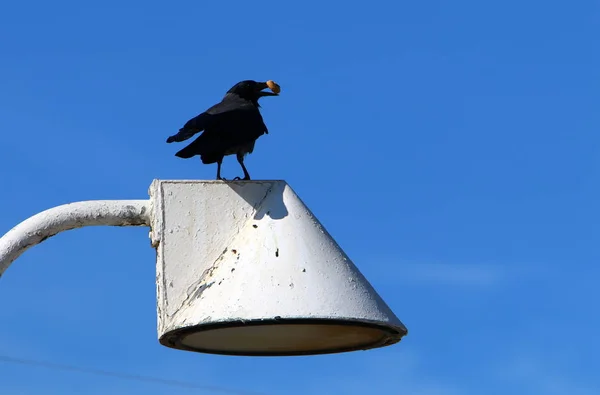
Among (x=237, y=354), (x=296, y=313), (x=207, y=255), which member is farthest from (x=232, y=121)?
(x=296, y=313)

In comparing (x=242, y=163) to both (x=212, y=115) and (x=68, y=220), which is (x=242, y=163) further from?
(x=68, y=220)

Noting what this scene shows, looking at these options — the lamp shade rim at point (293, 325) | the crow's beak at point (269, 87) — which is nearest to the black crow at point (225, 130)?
the crow's beak at point (269, 87)

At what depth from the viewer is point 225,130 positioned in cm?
391

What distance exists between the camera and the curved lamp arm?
2.93 metres

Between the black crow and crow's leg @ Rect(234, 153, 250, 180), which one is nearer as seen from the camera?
the black crow

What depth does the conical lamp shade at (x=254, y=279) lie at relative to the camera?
109 inches

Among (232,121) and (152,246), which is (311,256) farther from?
(232,121)

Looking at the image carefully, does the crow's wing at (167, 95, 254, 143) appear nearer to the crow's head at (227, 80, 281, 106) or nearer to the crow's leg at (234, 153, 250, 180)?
the crow's head at (227, 80, 281, 106)

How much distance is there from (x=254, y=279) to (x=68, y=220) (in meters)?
0.72

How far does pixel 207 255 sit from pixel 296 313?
1.88 ft

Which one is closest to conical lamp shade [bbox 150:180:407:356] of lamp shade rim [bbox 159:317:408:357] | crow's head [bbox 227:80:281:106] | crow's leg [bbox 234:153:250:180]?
lamp shade rim [bbox 159:317:408:357]

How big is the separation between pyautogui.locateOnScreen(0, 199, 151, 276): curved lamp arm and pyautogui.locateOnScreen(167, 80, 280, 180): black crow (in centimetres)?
62

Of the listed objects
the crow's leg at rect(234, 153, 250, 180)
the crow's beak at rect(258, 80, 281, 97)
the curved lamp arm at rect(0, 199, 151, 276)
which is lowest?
the curved lamp arm at rect(0, 199, 151, 276)

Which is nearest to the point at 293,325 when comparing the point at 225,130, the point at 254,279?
the point at 254,279
